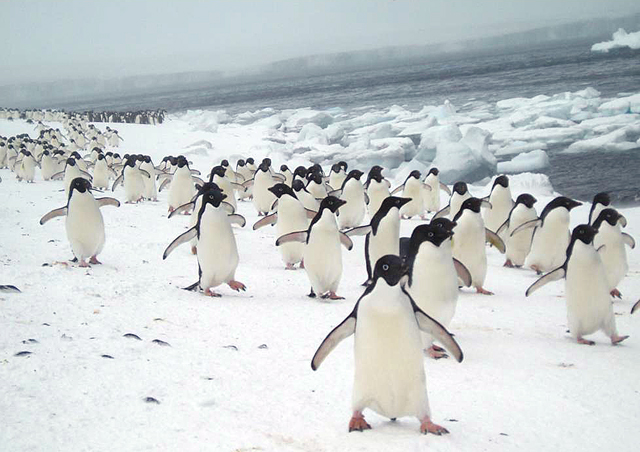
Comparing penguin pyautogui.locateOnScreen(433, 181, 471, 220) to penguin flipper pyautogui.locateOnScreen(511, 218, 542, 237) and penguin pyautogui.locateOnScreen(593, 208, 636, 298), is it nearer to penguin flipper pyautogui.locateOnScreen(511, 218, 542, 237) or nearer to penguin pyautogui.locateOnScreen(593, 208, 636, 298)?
penguin flipper pyautogui.locateOnScreen(511, 218, 542, 237)

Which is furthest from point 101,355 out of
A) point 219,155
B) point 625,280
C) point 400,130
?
point 400,130

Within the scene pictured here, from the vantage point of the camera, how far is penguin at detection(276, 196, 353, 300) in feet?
17.0

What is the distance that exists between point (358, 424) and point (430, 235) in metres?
1.58

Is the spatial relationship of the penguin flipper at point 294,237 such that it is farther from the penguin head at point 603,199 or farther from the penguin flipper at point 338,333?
the penguin head at point 603,199

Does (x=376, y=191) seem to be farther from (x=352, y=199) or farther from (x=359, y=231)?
(x=359, y=231)

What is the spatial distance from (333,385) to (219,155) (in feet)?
51.6

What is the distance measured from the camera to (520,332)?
4.40 metres

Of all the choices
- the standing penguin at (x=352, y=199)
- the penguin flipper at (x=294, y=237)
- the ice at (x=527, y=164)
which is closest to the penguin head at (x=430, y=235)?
the penguin flipper at (x=294, y=237)

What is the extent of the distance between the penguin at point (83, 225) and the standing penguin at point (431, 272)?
3162 millimetres

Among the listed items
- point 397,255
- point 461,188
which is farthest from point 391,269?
point 461,188

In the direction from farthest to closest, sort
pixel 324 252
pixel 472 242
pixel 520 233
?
1. pixel 520 233
2. pixel 472 242
3. pixel 324 252

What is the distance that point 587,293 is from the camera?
4.19 metres

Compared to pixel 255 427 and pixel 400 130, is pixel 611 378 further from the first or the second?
pixel 400 130

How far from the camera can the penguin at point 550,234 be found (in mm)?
6156
